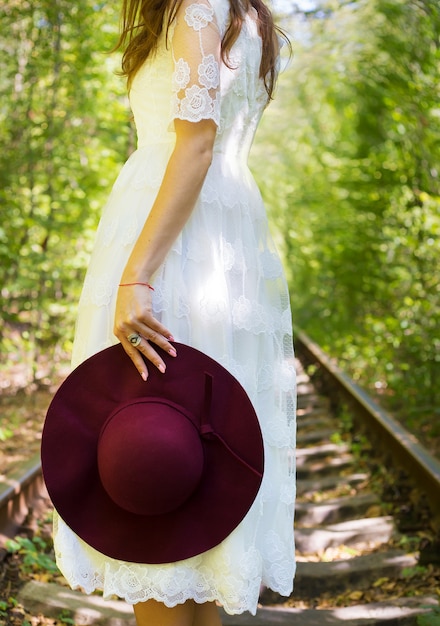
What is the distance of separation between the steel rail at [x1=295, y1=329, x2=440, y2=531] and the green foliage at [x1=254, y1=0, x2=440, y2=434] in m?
0.31

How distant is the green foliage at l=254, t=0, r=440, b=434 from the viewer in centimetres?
605

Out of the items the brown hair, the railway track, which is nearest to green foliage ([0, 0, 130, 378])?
the railway track

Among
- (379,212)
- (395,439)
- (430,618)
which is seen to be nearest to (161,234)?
(430,618)

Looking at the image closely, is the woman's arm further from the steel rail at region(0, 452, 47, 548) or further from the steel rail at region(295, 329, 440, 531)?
the steel rail at region(295, 329, 440, 531)

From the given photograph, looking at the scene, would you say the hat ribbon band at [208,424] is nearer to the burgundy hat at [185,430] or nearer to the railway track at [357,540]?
the burgundy hat at [185,430]

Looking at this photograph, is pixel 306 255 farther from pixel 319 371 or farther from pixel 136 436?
pixel 136 436

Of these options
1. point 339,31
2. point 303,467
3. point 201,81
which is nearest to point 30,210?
point 303,467

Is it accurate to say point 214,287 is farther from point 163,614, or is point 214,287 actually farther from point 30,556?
point 30,556

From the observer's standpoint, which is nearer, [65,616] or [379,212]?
[65,616]

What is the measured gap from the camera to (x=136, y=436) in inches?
62.7

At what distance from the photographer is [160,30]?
5.98ft

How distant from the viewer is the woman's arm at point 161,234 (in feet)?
5.47

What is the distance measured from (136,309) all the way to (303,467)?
3.62m

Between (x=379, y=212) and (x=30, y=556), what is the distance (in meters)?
5.27
